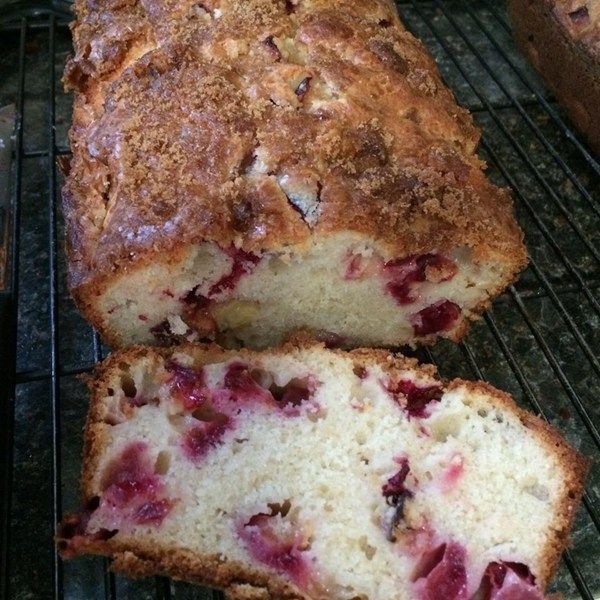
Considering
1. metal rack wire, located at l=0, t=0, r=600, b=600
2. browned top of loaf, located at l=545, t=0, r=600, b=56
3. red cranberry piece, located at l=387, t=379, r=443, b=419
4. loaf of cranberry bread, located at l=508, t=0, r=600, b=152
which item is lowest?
metal rack wire, located at l=0, t=0, r=600, b=600

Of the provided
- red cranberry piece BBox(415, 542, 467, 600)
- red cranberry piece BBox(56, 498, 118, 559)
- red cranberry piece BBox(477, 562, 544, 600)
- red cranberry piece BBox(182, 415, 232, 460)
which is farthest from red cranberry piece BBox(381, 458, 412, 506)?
red cranberry piece BBox(56, 498, 118, 559)

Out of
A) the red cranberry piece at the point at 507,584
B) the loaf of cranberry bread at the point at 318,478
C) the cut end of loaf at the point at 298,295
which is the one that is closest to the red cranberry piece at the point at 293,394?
the loaf of cranberry bread at the point at 318,478

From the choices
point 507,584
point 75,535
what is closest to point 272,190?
point 75,535

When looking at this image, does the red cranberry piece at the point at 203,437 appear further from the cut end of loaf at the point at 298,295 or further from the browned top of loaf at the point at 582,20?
the browned top of loaf at the point at 582,20

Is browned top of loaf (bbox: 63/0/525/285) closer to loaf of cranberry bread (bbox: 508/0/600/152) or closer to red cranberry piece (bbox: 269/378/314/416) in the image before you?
red cranberry piece (bbox: 269/378/314/416)

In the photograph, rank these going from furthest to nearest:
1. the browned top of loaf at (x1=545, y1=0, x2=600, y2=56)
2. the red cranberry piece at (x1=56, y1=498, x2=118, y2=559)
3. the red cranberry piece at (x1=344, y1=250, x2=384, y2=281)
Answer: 1. the browned top of loaf at (x1=545, y1=0, x2=600, y2=56)
2. the red cranberry piece at (x1=344, y1=250, x2=384, y2=281)
3. the red cranberry piece at (x1=56, y1=498, x2=118, y2=559)

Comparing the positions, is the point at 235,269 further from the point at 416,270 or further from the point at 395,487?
the point at 395,487
